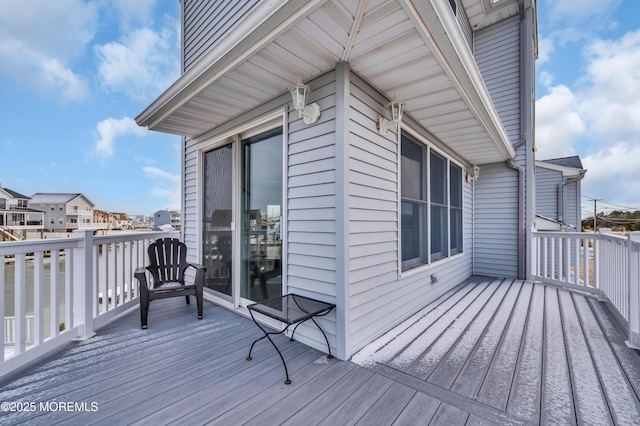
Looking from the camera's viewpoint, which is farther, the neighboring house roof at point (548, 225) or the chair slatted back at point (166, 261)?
the neighboring house roof at point (548, 225)

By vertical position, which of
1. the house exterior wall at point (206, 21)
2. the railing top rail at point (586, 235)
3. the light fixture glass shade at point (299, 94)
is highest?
the house exterior wall at point (206, 21)

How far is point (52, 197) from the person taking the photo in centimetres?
1866

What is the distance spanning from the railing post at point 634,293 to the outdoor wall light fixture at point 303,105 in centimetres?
298

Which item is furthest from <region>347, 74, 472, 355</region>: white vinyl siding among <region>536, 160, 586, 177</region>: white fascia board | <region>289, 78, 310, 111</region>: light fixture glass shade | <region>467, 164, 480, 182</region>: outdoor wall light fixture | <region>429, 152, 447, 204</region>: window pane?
<region>536, 160, 586, 177</region>: white fascia board

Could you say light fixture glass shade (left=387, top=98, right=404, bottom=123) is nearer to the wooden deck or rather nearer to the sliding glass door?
the sliding glass door

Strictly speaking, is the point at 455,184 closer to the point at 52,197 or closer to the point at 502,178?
the point at 502,178

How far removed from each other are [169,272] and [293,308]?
2041mm

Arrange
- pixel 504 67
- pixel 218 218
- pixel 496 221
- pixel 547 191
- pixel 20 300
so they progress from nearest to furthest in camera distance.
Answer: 1. pixel 20 300
2. pixel 218 218
3. pixel 496 221
4. pixel 504 67
5. pixel 547 191

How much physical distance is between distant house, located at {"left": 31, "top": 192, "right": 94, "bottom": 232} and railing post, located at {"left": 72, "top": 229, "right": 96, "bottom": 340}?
765 inches

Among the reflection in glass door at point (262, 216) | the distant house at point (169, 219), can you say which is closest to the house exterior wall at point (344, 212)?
the reflection in glass door at point (262, 216)

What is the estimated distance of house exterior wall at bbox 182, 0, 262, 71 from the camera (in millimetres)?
3576

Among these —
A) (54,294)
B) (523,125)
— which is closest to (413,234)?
(54,294)

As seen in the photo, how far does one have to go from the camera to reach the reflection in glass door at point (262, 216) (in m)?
2.79

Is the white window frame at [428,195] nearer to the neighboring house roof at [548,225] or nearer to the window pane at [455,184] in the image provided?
the window pane at [455,184]
